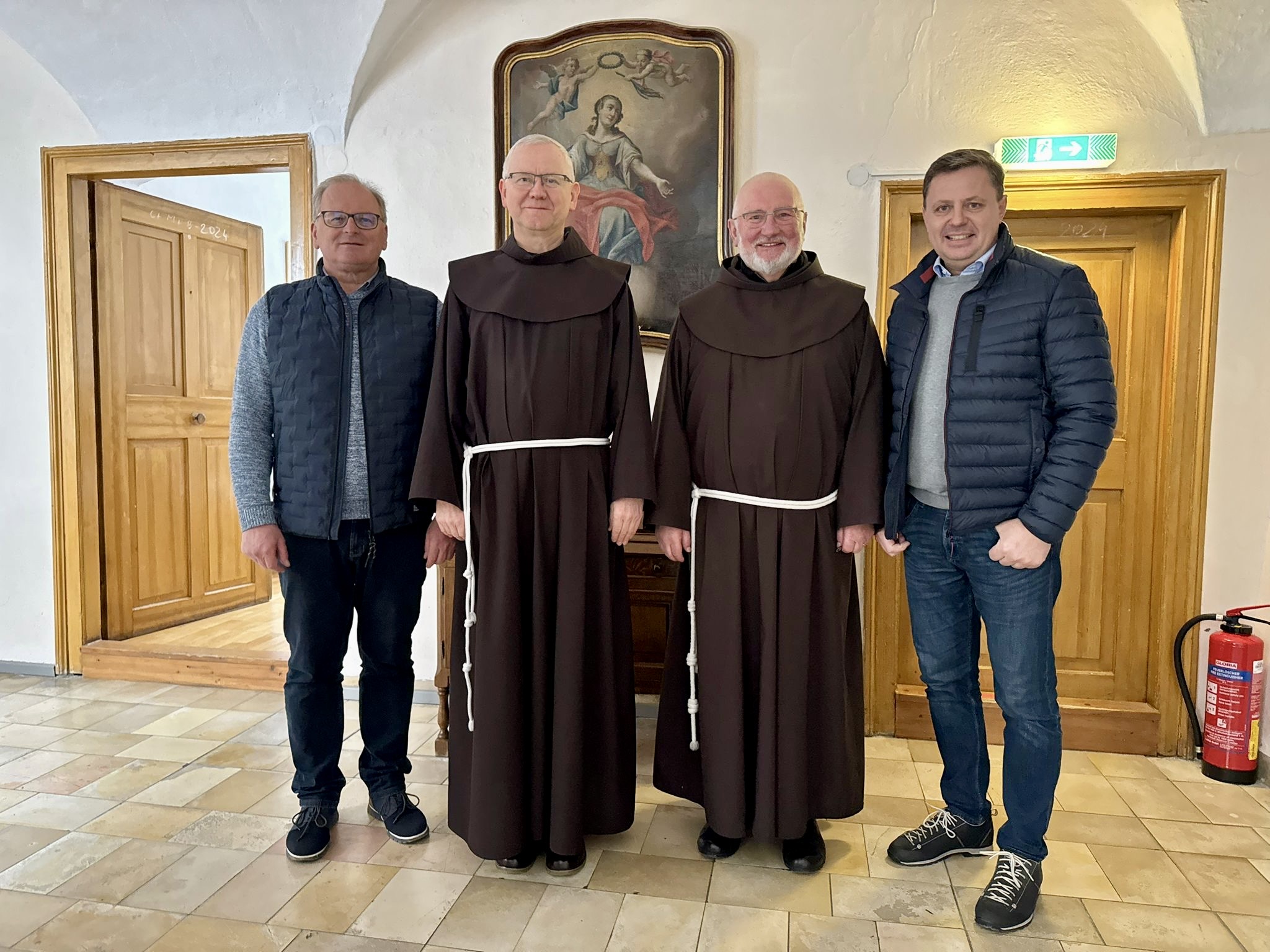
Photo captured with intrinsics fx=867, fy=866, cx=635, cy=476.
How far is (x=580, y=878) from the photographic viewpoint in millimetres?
2223

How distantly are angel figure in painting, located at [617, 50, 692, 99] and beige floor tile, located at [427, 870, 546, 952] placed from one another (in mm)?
2760

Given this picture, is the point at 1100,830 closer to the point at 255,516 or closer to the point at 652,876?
the point at 652,876

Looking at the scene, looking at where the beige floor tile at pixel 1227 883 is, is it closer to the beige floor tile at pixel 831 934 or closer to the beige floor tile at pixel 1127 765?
the beige floor tile at pixel 1127 765

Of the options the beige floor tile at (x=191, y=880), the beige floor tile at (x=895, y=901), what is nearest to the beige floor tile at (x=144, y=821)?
the beige floor tile at (x=191, y=880)

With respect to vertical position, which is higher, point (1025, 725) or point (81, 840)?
point (1025, 725)

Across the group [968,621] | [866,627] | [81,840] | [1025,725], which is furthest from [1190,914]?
[81,840]

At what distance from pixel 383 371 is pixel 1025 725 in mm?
1821

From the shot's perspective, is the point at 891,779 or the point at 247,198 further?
the point at 247,198

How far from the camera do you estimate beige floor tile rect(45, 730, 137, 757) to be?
3.09 metres

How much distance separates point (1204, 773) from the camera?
297cm

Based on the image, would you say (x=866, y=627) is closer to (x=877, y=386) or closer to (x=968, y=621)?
(x=968, y=621)

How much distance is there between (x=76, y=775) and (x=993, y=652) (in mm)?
2888

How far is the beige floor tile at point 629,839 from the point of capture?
2389 millimetres

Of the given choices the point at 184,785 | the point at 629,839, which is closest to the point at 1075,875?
the point at 629,839
